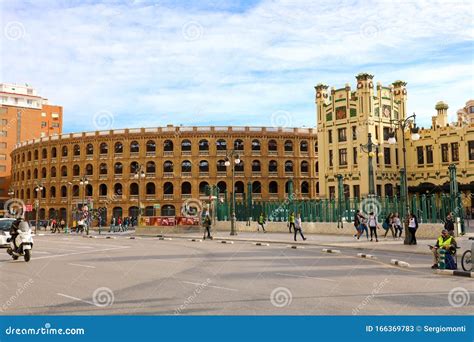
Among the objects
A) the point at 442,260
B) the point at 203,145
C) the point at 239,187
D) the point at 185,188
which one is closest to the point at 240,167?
the point at 239,187

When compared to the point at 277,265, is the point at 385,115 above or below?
above

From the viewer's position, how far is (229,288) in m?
11.5

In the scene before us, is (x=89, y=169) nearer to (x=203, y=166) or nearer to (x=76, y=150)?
(x=76, y=150)

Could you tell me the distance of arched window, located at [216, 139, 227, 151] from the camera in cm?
7262

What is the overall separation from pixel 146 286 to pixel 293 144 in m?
63.4

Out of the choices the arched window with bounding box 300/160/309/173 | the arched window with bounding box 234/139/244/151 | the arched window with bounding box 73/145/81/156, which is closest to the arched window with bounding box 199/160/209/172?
the arched window with bounding box 234/139/244/151

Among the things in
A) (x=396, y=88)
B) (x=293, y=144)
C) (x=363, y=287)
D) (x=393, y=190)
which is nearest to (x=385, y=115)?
(x=396, y=88)

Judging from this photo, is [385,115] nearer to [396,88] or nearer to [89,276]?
[396,88]

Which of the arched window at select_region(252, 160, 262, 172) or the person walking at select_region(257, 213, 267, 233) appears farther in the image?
the arched window at select_region(252, 160, 262, 172)

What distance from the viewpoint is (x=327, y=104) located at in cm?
5809

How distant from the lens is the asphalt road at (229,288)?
360 inches

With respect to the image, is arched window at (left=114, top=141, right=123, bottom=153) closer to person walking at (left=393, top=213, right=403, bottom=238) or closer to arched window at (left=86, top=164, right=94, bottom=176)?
arched window at (left=86, top=164, right=94, bottom=176)

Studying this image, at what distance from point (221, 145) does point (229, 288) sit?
202 ft

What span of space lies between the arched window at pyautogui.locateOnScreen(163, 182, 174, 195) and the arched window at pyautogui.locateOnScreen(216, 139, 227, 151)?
863cm
